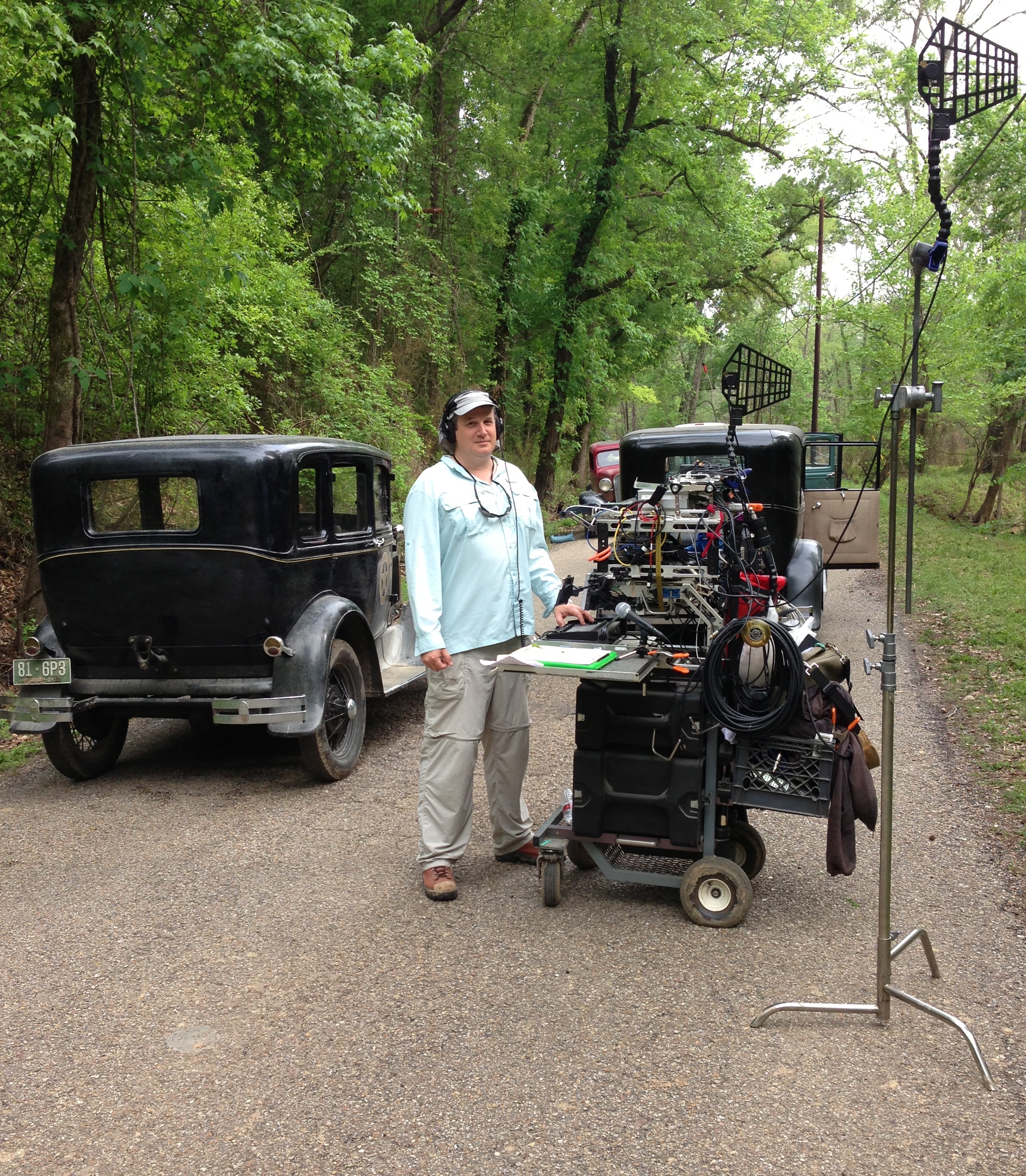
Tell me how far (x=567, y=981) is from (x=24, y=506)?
9.88m

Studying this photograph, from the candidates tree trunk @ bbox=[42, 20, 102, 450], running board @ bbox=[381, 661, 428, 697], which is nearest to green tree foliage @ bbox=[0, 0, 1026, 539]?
tree trunk @ bbox=[42, 20, 102, 450]

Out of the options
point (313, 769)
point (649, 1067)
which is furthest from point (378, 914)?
point (313, 769)

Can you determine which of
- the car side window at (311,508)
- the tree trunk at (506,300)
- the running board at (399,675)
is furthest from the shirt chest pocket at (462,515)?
the tree trunk at (506,300)

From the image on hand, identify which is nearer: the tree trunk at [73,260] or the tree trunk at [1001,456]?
the tree trunk at [73,260]

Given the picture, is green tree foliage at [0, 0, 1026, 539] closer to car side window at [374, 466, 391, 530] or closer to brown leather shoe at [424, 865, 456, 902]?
car side window at [374, 466, 391, 530]

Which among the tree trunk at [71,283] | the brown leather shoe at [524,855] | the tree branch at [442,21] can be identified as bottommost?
the brown leather shoe at [524,855]

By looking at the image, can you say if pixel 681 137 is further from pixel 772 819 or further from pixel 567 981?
pixel 567 981

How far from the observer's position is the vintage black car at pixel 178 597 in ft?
19.3

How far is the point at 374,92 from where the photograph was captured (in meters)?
17.8

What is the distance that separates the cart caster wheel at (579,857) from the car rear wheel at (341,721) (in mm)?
1921

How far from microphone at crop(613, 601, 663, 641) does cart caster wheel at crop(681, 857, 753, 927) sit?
936mm

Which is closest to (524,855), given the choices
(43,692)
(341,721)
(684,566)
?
(684,566)

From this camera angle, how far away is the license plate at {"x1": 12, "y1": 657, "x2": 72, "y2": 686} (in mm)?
5938

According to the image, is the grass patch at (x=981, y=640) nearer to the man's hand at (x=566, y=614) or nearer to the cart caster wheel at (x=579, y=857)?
the cart caster wheel at (x=579, y=857)
